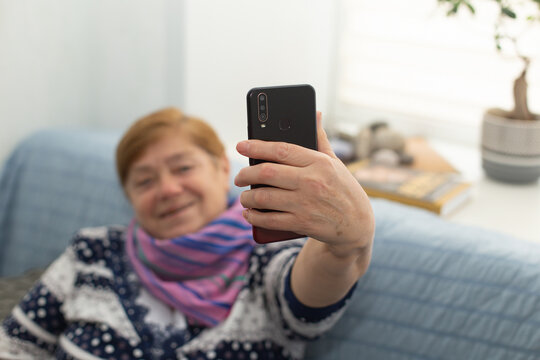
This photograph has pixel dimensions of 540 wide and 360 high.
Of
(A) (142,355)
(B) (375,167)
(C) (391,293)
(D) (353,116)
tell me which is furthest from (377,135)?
(A) (142,355)

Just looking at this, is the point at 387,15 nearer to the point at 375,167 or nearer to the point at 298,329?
the point at 375,167

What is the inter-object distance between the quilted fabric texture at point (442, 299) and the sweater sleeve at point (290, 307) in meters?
0.13

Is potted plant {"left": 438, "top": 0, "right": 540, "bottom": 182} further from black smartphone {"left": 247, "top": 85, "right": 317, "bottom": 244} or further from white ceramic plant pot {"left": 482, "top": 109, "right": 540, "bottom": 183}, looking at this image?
black smartphone {"left": 247, "top": 85, "right": 317, "bottom": 244}

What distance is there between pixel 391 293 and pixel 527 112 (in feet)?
2.06

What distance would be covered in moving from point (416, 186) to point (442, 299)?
A: 0.41m

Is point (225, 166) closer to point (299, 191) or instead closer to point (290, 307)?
point (290, 307)

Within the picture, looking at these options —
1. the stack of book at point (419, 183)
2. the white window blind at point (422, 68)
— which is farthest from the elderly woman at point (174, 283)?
the white window blind at point (422, 68)

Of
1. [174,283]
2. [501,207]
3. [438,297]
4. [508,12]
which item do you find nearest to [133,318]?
[174,283]

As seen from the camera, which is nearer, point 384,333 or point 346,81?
point 384,333

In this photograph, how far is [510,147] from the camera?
1548 mm

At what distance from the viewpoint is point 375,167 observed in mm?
1671

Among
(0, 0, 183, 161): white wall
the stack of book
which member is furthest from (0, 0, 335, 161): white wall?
the stack of book

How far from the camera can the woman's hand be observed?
2.45 ft

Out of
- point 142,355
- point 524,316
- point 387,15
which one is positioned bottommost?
point 142,355
